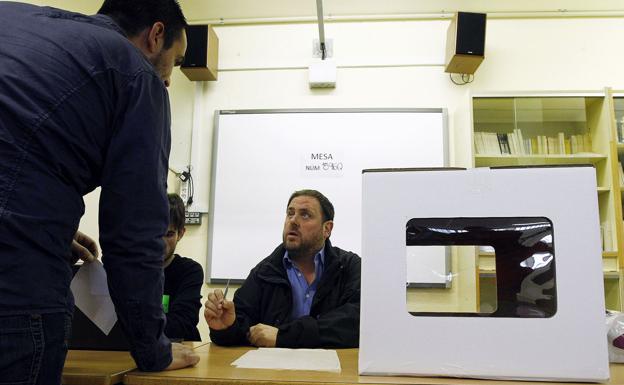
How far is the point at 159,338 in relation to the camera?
92 centimetres

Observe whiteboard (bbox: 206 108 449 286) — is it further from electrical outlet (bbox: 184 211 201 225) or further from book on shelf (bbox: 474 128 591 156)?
book on shelf (bbox: 474 128 591 156)

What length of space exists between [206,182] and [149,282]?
2.55 m

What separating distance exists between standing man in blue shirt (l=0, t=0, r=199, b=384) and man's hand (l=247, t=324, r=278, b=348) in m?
0.52

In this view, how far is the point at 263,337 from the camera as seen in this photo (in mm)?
1492

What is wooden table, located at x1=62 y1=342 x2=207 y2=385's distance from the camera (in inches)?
34.5

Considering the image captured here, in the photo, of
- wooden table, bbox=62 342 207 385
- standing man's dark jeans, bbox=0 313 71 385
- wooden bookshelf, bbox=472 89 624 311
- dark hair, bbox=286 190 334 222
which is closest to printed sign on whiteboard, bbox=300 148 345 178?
wooden bookshelf, bbox=472 89 624 311

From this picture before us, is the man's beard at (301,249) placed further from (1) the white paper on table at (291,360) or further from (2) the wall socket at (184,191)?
(2) the wall socket at (184,191)

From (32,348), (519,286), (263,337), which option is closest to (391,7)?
(263,337)

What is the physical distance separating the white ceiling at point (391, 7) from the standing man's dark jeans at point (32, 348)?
3102 mm

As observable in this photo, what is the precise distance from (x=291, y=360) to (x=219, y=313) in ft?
1.42

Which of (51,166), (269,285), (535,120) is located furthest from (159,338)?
(535,120)

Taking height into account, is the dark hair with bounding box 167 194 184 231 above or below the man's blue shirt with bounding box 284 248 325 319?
above

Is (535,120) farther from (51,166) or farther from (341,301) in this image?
(51,166)

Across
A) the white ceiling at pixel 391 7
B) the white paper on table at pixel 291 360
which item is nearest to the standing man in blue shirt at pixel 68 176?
the white paper on table at pixel 291 360
